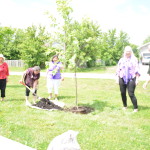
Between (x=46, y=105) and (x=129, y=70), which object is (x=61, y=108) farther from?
(x=129, y=70)

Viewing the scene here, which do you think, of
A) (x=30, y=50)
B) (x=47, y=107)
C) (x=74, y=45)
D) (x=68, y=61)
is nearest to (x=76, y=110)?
(x=47, y=107)

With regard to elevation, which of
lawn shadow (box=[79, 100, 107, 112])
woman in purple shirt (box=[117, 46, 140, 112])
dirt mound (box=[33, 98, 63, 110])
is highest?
woman in purple shirt (box=[117, 46, 140, 112])

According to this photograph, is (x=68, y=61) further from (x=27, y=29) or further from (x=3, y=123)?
(x=27, y=29)

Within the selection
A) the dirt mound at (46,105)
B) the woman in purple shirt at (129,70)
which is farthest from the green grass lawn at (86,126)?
the woman in purple shirt at (129,70)

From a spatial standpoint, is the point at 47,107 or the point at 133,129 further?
the point at 47,107

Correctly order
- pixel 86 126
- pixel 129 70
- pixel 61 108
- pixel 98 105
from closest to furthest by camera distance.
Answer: pixel 86 126, pixel 129 70, pixel 61 108, pixel 98 105

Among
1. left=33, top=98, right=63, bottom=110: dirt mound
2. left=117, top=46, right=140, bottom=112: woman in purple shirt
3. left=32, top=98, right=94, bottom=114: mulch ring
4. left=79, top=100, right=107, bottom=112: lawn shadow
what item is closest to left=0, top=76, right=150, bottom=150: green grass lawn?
left=79, top=100, right=107, bottom=112: lawn shadow

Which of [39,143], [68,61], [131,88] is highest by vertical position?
[68,61]

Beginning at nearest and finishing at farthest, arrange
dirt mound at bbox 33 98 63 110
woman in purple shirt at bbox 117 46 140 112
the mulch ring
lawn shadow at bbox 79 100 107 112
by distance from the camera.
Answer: woman in purple shirt at bbox 117 46 140 112 → the mulch ring → dirt mound at bbox 33 98 63 110 → lawn shadow at bbox 79 100 107 112

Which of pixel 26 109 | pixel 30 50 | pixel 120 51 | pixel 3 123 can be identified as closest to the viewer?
pixel 3 123

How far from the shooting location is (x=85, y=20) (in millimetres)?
6109

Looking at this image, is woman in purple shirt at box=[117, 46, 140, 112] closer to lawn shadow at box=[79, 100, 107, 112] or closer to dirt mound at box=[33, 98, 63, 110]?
lawn shadow at box=[79, 100, 107, 112]

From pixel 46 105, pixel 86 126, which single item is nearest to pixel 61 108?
pixel 46 105

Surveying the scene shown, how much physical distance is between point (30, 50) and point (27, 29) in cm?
257
